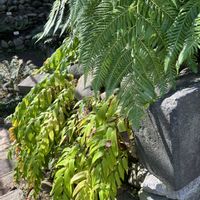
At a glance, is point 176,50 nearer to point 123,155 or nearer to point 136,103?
point 136,103

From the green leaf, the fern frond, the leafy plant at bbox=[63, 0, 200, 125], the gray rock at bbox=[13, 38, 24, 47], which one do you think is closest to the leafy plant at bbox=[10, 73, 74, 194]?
the green leaf

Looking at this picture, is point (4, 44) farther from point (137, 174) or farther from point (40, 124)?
point (137, 174)

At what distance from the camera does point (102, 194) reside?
1624 millimetres

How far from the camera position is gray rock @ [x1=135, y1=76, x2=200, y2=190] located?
145 centimetres

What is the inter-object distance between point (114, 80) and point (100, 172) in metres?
0.44

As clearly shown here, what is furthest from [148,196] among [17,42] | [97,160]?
[17,42]

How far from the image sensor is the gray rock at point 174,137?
4.75ft

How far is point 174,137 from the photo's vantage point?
4.82 ft

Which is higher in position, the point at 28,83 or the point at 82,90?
the point at 82,90

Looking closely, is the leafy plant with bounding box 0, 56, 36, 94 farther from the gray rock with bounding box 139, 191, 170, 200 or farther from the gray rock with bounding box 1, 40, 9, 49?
the gray rock with bounding box 139, 191, 170, 200

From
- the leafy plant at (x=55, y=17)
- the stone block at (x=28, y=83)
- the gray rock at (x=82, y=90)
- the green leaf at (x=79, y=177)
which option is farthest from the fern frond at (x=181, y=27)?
the stone block at (x=28, y=83)

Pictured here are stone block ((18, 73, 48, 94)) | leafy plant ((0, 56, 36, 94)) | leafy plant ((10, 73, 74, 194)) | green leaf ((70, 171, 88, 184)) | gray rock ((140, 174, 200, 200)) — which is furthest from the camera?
leafy plant ((0, 56, 36, 94))

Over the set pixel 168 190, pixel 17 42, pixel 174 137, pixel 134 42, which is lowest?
pixel 17 42

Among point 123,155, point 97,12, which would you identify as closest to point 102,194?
point 123,155
